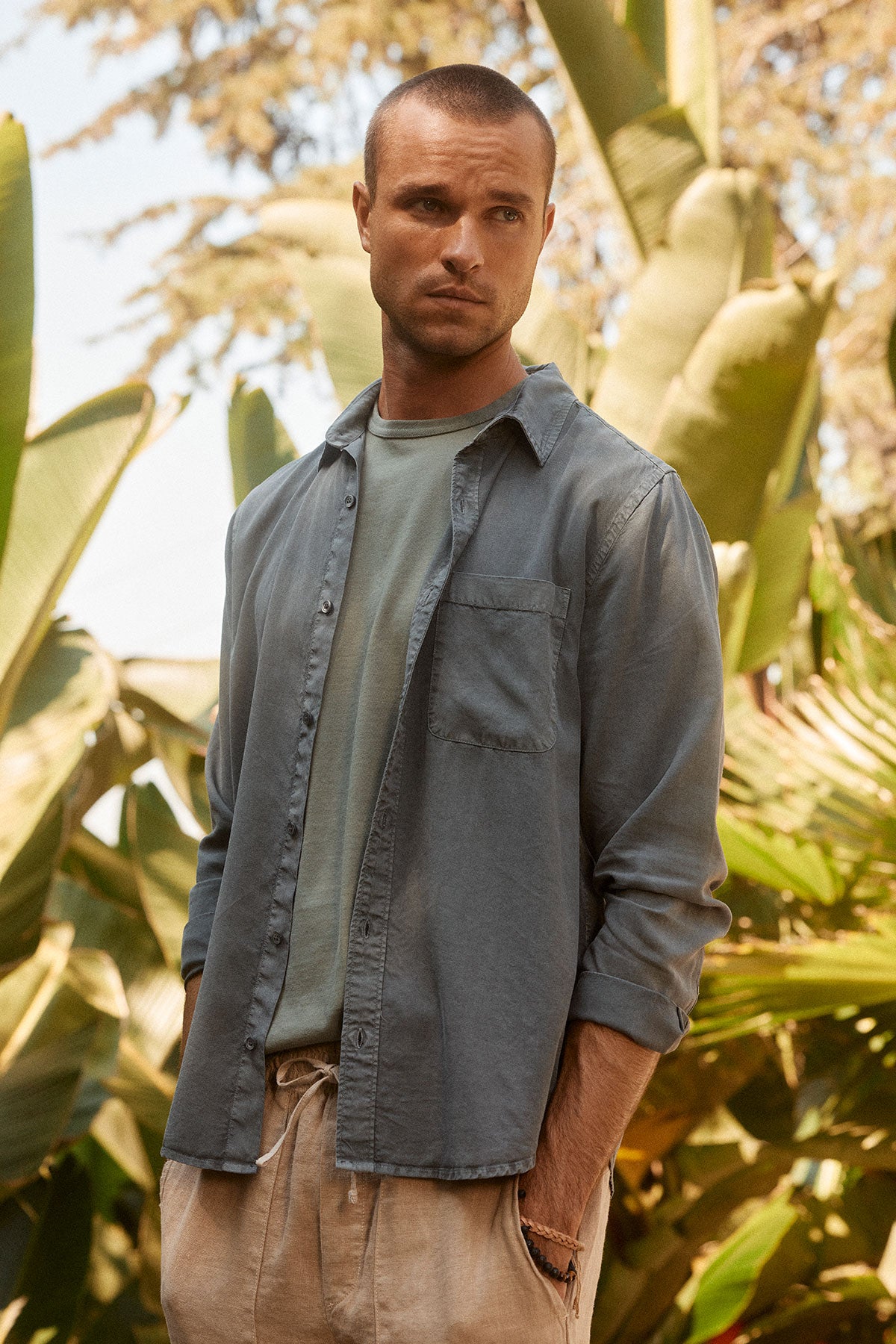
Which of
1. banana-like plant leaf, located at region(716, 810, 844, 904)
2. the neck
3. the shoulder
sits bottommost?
banana-like plant leaf, located at region(716, 810, 844, 904)

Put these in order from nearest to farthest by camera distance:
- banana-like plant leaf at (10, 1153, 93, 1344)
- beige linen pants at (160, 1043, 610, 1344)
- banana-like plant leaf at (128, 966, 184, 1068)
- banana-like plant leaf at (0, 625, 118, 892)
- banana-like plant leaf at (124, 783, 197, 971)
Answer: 1. beige linen pants at (160, 1043, 610, 1344)
2. banana-like plant leaf at (0, 625, 118, 892)
3. banana-like plant leaf at (10, 1153, 93, 1344)
4. banana-like plant leaf at (124, 783, 197, 971)
5. banana-like plant leaf at (128, 966, 184, 1068)

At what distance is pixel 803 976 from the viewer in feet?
9.17

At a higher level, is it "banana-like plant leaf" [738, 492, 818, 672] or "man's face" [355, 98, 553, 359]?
"man's face" [355, 98, 553, 359]

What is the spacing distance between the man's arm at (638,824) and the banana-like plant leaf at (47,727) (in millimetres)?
1799

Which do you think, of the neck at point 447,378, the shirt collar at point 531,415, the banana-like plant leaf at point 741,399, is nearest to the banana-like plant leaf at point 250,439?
the banana-like plant leaf at point 741,399

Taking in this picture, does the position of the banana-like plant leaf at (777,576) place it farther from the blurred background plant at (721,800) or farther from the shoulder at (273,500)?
the shoulder at (273,500)

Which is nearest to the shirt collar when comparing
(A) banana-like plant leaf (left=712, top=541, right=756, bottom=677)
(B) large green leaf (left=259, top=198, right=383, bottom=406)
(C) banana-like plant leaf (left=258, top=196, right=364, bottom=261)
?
(A) banana-like plant leaf (left=712, top=541, right=756, bottom=677)

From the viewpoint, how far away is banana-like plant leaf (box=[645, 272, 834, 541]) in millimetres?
2984

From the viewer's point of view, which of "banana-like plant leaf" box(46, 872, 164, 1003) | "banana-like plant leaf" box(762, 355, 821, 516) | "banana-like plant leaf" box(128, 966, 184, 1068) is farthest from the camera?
"banana-like plant leaf" box(46, 872, 164, 1003)

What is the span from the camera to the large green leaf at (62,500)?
2.94 meters

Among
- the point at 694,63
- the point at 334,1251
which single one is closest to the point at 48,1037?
the point at 334,1251

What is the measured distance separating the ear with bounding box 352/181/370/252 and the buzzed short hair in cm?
2

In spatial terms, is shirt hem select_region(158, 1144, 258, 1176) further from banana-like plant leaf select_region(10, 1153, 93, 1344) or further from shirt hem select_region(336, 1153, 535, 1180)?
banana-like plant leaf select_region(10, 1153, 93, 1344)

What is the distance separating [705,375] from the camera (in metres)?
3.11
